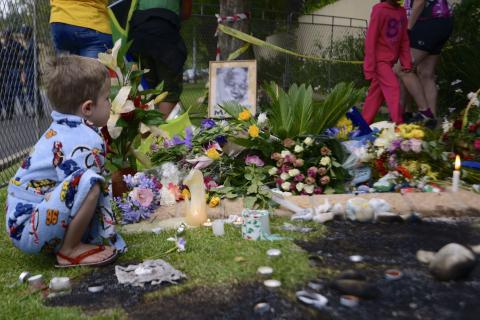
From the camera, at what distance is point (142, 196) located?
9.48ft

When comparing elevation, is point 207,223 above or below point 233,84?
below

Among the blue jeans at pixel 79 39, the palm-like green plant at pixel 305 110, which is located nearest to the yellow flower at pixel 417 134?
the palm-like green plant at pixel 305 110

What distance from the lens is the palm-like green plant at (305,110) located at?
3.37 meters

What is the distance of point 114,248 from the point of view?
2.26 m

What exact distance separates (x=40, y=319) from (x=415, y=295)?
128 cm

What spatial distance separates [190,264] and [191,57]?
299 inches

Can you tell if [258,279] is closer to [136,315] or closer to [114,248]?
[136,315]

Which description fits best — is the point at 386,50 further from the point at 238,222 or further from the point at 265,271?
→ the point at 265,271

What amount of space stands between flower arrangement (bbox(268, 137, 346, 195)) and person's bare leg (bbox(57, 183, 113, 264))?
4.24 feet

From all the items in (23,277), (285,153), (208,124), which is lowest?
(23,277)

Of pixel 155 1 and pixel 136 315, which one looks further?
pixel 155 1

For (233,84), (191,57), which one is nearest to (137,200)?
(233,84)

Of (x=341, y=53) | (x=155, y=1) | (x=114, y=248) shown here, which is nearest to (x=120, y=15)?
(x=155, y=1)

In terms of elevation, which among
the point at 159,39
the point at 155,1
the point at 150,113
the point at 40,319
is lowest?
the point at 40,319
